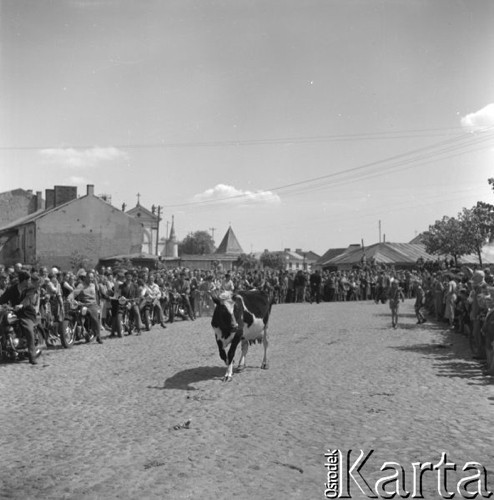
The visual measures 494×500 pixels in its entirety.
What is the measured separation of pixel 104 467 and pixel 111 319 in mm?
11496

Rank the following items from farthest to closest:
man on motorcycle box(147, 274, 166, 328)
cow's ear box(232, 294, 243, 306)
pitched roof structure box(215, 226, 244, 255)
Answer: pitched roof structure box(215, 226, 244, 255) < man on motorcycle box(147, 274, 166, 328) < cow's ear box(232, 294, 243, 306)

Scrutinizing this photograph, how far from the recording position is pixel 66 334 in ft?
45.6

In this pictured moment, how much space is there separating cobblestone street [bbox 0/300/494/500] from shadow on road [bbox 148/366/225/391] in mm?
52

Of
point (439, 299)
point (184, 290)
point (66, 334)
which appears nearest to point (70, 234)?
point (184, 290)

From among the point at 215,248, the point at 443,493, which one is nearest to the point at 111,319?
the point at 443,493

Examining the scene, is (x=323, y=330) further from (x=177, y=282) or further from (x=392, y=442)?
(x=392, y=442)

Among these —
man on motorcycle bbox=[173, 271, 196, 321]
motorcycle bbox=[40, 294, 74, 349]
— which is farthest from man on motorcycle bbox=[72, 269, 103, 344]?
man on motorcycle bbox=[173, 271, 196, 321]

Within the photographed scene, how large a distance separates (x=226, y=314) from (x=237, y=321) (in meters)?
0.28

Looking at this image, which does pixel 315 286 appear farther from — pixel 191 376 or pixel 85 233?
pixel 85 233

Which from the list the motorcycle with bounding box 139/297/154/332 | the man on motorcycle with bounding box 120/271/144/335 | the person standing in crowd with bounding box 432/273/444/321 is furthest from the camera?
the person standing in crowd with bounding box 432/273/444/321

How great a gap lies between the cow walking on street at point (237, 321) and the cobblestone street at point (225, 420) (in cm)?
50

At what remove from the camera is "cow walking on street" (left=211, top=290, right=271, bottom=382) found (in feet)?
32.7

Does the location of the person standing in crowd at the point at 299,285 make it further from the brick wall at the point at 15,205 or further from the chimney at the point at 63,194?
the brick wall at the point at 15,205

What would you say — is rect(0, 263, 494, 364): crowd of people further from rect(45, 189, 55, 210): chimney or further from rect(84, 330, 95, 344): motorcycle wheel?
rect(45, 189, 55, 210): chimney
